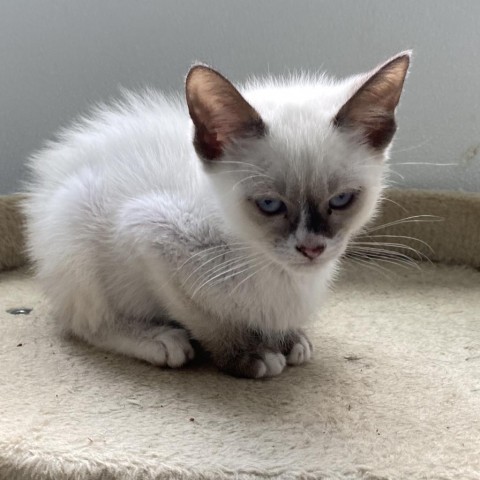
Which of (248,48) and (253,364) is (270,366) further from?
(248,48)

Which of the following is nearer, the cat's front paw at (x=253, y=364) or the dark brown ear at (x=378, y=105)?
the dark brown ear at (x=378, y=105)

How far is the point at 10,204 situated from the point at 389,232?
3.30 feet

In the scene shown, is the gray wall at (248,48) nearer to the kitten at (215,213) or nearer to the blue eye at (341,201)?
the kitten at (215,213)

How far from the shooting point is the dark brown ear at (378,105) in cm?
107

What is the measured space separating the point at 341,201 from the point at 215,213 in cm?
22

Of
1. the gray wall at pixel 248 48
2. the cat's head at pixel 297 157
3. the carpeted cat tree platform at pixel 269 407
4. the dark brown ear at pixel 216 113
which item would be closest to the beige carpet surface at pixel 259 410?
the carpeted cat tree platform at pixel 269 407

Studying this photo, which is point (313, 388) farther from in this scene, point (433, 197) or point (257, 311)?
point (433, 197)

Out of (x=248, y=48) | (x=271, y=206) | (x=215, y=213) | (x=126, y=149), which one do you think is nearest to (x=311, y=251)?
(x=271, y=206)

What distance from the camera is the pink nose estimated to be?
3.55 feet

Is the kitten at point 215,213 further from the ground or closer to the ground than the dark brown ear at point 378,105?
closer to the ground

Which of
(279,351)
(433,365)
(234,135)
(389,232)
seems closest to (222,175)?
(234,135)

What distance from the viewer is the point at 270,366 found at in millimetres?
1227

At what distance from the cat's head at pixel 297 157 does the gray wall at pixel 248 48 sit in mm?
760

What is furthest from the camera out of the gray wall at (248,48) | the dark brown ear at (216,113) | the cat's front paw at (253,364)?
the gray wall at (248,48)
